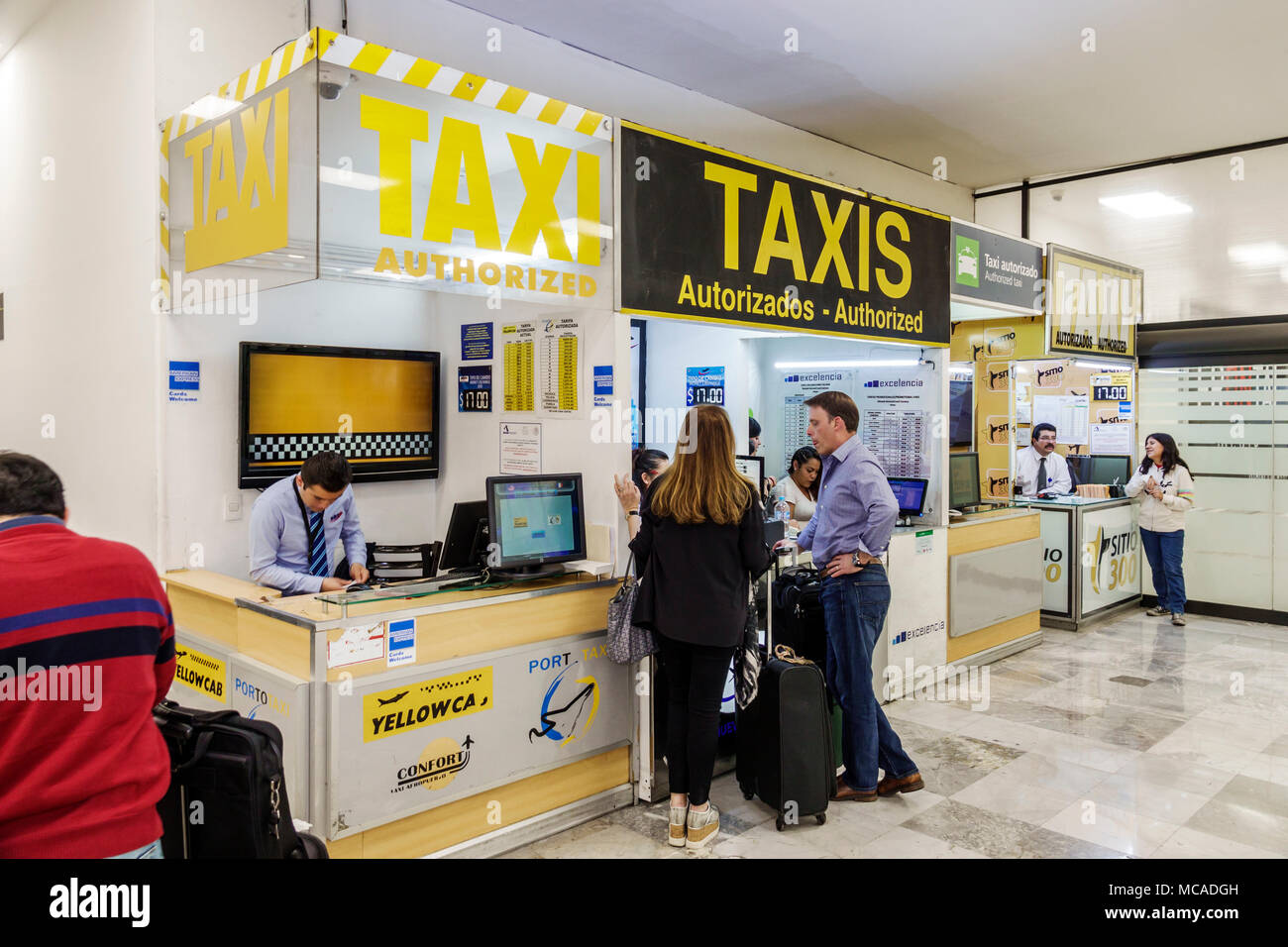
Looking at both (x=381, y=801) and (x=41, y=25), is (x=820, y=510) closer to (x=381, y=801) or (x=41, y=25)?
(x=381, y=801)

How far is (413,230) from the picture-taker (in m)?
2.96

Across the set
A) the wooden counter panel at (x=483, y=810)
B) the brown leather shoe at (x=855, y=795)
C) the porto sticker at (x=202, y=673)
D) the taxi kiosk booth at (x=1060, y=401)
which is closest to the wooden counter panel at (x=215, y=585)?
the porto sticker at (x=202, y=673)

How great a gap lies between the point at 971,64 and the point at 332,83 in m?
4.53

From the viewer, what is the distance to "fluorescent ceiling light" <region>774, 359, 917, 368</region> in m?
5.71

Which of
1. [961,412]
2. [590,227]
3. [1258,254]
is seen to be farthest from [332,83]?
[1258,254]

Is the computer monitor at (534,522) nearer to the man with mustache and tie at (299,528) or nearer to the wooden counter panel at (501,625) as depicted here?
the wooden counter panel at (501,625)

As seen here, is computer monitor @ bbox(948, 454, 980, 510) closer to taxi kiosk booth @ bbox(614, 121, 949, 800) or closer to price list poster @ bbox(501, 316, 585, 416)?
taxi kiosk booth @ bbox(614, 121, 949, 800)

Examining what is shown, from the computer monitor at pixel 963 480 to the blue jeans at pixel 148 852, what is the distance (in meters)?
4.83

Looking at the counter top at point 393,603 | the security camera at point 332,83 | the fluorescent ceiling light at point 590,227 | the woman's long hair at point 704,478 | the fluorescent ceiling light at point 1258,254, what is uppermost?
the fluorescent ceiling light at point 1258,254

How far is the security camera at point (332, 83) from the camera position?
2695mm

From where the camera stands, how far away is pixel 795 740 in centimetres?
345

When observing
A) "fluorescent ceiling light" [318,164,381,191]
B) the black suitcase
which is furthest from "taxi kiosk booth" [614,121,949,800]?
the black suitcase

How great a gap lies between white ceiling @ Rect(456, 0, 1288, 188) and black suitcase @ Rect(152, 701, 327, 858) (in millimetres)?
4222
